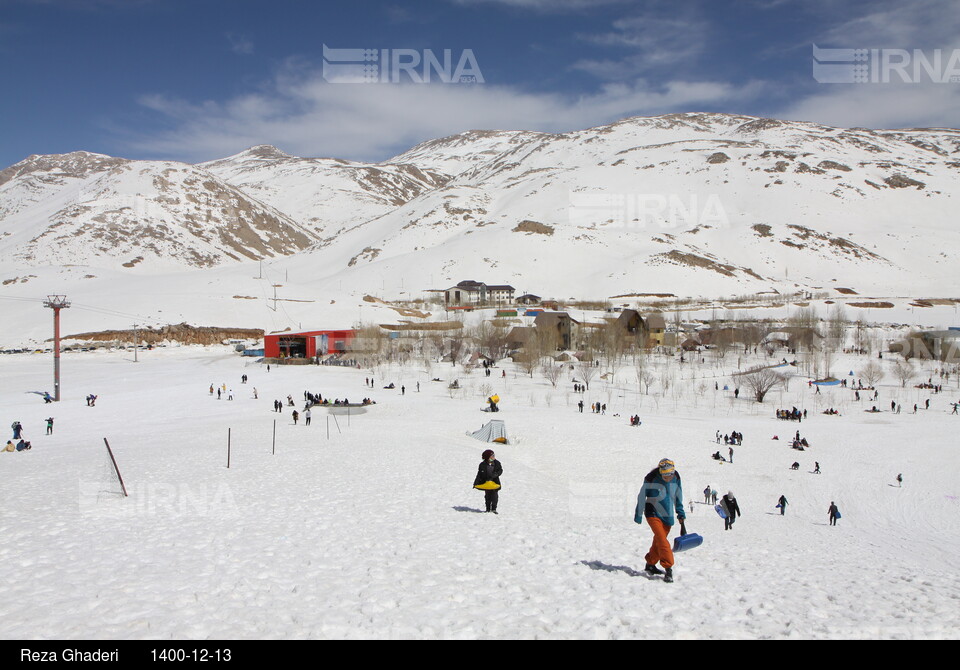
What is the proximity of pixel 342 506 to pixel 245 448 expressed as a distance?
9.55m

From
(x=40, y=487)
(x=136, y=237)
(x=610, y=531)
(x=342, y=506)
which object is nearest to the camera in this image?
(x=610, y=531)

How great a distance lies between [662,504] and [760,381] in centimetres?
4462

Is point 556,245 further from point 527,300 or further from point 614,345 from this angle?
point 614,345

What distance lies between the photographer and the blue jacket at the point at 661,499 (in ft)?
24.8

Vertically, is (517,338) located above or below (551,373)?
above

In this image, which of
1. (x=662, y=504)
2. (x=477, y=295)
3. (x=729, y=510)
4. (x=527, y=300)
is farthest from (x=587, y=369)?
(x=477, y=295)

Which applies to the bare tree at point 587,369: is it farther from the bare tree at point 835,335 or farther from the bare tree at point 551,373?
the bare tree at point 835,335

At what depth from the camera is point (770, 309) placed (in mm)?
96688

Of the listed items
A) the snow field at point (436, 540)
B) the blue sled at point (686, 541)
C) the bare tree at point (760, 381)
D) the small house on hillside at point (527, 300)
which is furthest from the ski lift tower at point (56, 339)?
the small house on hillside at point (527, 300)

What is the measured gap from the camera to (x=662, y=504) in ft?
24.8

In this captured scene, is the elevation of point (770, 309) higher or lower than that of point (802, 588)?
higher

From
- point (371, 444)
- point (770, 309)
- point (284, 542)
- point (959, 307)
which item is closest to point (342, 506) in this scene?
point (284, 542)

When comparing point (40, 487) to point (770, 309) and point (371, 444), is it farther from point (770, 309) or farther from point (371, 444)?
point (770, 309)

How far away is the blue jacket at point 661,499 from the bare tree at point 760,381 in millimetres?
43478
